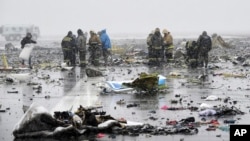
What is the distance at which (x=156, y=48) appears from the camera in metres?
30.0

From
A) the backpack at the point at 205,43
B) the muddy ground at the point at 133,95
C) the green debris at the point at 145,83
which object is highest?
the backpack at the point at 205,43

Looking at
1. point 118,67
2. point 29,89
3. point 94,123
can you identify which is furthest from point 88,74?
point 94,123

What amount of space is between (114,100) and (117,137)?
18.3 feet

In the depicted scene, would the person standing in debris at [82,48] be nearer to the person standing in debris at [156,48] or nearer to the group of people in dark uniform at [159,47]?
the group of people in dark uniform at [159,47]

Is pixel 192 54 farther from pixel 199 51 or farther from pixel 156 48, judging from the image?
pixel 156 48

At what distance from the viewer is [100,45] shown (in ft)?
102

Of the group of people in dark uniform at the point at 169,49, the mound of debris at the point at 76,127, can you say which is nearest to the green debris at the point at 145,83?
the mound of debris at the point at 76,127

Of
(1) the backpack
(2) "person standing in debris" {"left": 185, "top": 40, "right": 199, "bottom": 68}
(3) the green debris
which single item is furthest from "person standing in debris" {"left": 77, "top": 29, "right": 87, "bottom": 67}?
(3) the green debris

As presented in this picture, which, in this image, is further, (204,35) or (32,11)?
(32,11)

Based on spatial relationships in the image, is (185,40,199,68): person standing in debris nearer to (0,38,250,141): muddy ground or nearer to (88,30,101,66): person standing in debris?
(0,38,250,141): muddy ground

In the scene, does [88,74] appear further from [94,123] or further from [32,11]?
[32,11]

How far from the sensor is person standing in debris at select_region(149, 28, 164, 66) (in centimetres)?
2980

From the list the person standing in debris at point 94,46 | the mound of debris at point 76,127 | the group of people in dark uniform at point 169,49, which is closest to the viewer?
the mound of debris at point 76,127

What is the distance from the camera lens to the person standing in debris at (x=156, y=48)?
29797 mm
